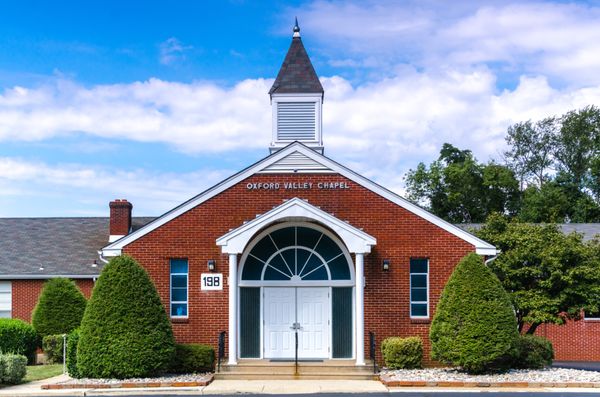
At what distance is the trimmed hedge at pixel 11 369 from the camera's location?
20719 millimetres

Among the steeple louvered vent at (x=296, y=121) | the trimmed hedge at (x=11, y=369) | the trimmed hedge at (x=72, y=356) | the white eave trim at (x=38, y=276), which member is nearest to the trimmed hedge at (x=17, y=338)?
the white eave trim at (x=38, y=276)

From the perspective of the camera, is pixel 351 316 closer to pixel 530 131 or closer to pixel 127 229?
pixel 127 229

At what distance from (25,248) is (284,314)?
14.2 metres

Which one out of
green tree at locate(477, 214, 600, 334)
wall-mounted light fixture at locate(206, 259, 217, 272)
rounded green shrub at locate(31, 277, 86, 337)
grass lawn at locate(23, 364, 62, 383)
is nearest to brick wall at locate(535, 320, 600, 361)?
green tree at locate(477, 214, 600, 334)

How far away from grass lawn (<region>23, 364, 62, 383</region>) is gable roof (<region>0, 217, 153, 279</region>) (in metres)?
5.79

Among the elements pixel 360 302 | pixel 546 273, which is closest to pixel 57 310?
pixel 360 302

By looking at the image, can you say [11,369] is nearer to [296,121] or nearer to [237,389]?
[237,389]

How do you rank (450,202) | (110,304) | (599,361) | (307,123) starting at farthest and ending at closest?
(450,202) < (599,361) < (307,123) < (110,304)

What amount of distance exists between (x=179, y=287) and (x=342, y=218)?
16.9 ft

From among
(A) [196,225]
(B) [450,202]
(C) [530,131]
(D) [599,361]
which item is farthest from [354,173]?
(C) [530,131]

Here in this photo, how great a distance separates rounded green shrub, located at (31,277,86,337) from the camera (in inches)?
1115

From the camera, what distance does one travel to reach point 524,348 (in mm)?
22984

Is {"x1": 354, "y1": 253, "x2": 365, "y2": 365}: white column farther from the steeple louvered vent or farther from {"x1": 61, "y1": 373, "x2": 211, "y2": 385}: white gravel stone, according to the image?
the steeple louvered vent

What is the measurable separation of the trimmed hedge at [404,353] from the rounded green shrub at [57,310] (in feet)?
38.0
